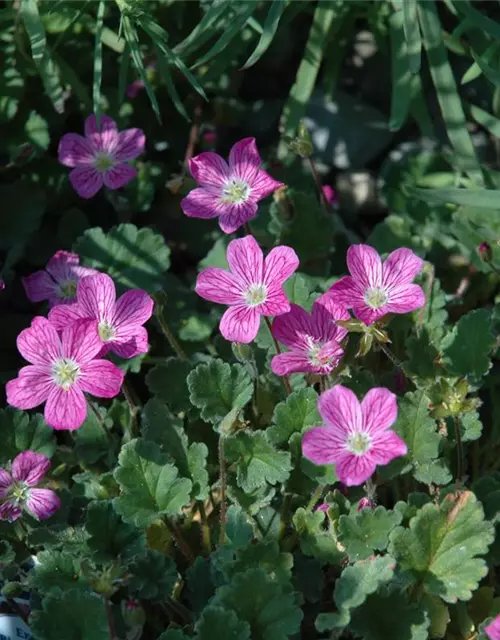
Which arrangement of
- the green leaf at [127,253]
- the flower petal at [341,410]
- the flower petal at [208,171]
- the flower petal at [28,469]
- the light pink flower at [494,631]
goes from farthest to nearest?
the green leaf at [127,253] → the flower petal at [208,171] → the flower petal at [28,469] → the flower petal at [341,410] → the light pink flower at [494,631]

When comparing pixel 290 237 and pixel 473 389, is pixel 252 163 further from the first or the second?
pixel 473 389

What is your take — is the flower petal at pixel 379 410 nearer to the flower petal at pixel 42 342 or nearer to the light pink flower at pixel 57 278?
the flower petal at pixel 42 342

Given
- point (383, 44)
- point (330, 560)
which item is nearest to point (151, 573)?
point (330, 560)

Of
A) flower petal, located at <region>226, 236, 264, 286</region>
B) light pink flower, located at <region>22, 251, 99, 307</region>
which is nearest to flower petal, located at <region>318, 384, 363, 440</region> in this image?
flower petal, located at <region>226, 236, 264, 286</region>

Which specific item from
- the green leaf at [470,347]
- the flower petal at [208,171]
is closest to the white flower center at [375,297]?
the green leaf at [470,347]

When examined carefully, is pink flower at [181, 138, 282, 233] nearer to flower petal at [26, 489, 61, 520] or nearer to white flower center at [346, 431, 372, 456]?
white flower center at [346, 431, 372, 456]

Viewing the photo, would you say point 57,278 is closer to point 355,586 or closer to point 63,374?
point 63,374

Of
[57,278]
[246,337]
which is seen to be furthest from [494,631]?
[57,278]
